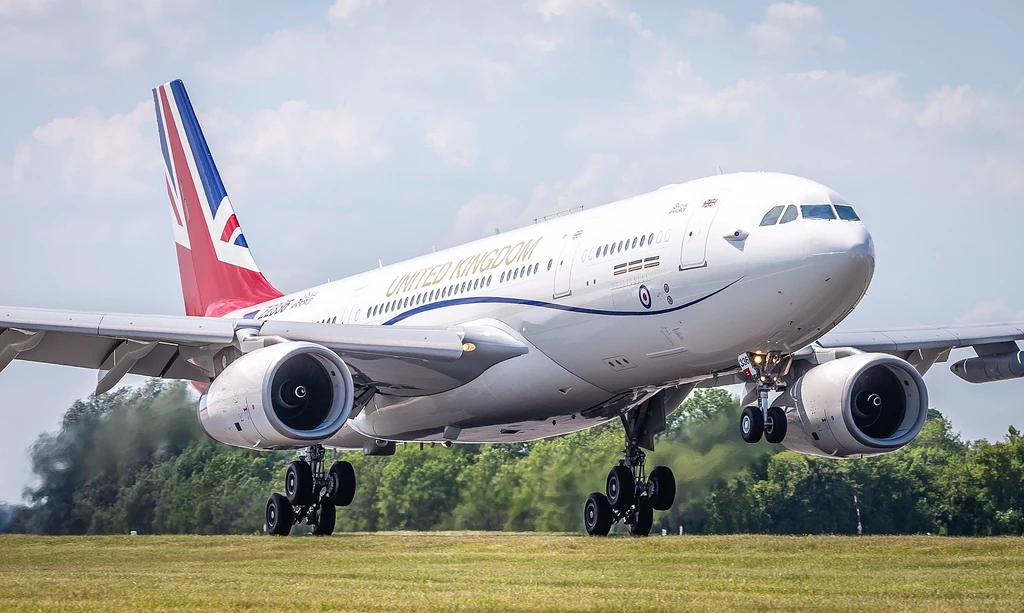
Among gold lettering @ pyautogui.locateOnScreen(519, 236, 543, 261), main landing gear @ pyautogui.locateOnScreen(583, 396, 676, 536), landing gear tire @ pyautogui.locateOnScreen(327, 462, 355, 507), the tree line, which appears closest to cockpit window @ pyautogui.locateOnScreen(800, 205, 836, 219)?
gold lettering @ pyautogui.locateOnScreen(519, 236, 543, 261)

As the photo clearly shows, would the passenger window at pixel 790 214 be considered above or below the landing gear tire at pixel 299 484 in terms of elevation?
above

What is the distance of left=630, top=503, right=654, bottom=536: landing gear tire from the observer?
23.3m

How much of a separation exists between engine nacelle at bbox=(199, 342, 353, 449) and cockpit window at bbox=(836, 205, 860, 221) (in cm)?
728

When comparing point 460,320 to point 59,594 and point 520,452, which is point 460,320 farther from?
point 520,452

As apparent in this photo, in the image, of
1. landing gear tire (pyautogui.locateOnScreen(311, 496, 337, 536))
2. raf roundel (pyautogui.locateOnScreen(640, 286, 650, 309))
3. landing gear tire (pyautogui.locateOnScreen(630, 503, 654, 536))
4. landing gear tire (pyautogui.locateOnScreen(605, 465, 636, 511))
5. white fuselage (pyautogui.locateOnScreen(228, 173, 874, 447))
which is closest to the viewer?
white fuselage (pyautogui.locateOnScreen(228, 173, 874, 447))

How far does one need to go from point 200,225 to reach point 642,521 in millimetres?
13340

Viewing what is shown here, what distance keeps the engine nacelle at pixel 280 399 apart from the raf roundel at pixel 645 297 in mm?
4421

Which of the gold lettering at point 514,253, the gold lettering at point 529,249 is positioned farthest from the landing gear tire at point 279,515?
the gold lettering at point 529,249

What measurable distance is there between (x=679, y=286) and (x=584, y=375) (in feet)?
9.14

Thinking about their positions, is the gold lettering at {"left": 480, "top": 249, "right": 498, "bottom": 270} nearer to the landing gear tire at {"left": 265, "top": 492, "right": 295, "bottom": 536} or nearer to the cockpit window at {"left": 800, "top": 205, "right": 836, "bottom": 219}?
the landing gear tire at {"left": 265, "top": 492, "right": 295, "bottom": 536}

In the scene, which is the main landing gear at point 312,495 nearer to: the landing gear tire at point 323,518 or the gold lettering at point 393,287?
the landing gear tire at point 323,518

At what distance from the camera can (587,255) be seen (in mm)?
19938

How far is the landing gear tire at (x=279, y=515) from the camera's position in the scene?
81.8 ft

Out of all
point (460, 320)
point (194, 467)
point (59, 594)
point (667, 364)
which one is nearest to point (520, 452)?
point (194, 467)
